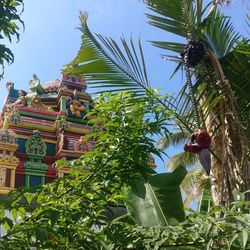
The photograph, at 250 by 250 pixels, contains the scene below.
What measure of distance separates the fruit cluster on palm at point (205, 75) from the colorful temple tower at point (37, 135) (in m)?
5.22

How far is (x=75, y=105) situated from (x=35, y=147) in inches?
75.0

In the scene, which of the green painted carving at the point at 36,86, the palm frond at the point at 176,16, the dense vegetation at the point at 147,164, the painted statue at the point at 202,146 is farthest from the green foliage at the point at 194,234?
the green painted carving at the point at 36,86

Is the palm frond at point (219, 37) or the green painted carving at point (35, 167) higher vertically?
the palm frond at point (219, 37)

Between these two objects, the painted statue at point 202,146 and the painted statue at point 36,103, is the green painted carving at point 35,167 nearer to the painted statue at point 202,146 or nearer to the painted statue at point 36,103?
the painted statue at point 36,103

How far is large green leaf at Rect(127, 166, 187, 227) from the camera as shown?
118 inches

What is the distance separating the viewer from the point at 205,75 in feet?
9.44

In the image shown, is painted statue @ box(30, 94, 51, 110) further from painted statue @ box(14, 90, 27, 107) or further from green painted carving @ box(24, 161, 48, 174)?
green painted carving @ box(24, 161, 48, 174)

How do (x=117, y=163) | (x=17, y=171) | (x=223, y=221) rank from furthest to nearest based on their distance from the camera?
(x=17, y=171), (x=117, y=163), (x=223, y=221)

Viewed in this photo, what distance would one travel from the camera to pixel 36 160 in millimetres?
9188

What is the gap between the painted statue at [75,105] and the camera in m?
10.5

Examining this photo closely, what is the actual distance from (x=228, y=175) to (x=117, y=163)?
0.77 metres

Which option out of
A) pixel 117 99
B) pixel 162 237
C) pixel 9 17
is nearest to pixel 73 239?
pixel 162 237

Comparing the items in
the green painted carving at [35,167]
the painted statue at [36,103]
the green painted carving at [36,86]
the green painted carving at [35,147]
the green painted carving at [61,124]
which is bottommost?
the green painted carving at [35,167]

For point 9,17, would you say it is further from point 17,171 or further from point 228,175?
point 17,171
